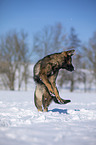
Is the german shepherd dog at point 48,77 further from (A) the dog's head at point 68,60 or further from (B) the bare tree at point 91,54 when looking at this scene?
(B) the bare tree at point 91,54

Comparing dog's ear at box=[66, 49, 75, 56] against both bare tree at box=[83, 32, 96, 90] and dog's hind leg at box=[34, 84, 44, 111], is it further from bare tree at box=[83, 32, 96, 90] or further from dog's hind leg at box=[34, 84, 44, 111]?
bare tree at box=[83, 32, 96, 90]

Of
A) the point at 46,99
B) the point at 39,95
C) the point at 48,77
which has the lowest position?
the point at 46,99

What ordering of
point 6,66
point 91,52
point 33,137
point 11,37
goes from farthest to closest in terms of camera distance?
point 91,52, point 11,37, point 6,66, point 33,137

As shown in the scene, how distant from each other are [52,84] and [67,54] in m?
1.20

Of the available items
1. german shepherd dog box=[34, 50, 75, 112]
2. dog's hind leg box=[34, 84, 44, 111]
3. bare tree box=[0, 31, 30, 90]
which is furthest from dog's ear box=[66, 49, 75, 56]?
bare tree box=[0, 31, 30, 90]

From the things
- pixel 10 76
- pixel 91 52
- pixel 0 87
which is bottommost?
pixel 0 87

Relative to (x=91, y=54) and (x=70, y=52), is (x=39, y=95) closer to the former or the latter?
(x=70, y=52)

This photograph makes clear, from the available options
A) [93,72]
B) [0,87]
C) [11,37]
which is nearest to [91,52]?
[93,72]

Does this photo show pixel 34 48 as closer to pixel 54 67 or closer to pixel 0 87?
pixel 0 87

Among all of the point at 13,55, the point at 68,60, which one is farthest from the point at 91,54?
the point at 68,60

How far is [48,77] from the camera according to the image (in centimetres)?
617

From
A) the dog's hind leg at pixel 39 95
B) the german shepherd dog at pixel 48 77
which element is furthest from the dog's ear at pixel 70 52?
the dog's hind leg at pixel 39 95

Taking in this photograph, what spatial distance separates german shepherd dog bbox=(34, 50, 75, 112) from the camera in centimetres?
595

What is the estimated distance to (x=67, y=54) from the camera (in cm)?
632
